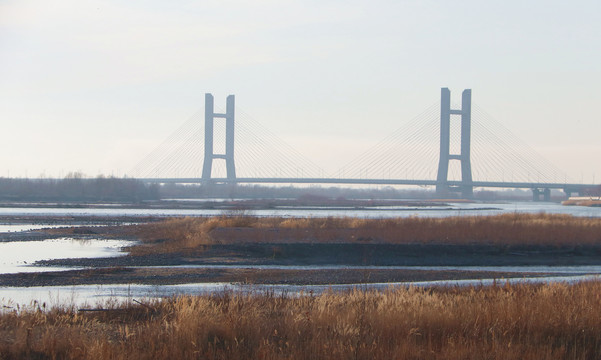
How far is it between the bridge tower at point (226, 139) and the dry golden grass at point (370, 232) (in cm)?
6417

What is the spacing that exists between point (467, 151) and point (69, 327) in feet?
285

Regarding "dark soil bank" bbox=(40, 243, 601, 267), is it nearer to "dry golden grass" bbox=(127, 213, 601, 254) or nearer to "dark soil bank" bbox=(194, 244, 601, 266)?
"dark soil bank" bbox=(194, 244, 601, 266)

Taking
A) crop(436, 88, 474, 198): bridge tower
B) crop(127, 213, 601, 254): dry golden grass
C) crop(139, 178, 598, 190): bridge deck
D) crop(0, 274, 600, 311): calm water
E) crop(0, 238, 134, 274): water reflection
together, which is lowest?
crop(0, 238, 134, 274): water reflection

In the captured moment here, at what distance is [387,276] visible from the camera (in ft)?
72.0

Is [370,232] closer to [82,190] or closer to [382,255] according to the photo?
[382,255]

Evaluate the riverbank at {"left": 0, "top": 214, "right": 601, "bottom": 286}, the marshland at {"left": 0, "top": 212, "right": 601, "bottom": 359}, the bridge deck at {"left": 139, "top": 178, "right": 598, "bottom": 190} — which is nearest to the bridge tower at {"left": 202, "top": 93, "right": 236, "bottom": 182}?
the bridge deck at {"left": 139, "top": 178, "right": 598, "bottom": 190}

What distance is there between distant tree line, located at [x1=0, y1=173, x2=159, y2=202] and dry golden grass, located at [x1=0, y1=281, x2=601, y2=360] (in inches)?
3611

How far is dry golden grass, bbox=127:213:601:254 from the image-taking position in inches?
1216

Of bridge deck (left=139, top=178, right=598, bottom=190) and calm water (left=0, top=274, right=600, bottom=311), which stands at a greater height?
bridge deck (left=139, top=178, right=598, bottom=190)

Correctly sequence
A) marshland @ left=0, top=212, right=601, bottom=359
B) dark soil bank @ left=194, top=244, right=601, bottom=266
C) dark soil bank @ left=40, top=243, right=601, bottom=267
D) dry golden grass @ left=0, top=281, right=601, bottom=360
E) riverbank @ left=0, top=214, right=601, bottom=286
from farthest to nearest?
dark soil bank @ left=194, top=244, right=601, bottom=266, dark soil bank @ left=40, top=243, right=601, bottom=267, riverbank @ left=0, top=214, right=601, bottom=286, marshland @ left=0, top=212, right=601, bottom=359, dry golden grass @ left=0, top=281, right=601, bottom=360

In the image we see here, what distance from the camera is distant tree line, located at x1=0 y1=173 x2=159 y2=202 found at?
337 feet

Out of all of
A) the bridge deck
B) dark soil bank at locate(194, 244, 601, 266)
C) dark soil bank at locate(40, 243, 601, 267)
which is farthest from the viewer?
the bridge deck

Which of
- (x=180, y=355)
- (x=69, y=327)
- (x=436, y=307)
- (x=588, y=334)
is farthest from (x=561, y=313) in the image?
(x=69, y=327)

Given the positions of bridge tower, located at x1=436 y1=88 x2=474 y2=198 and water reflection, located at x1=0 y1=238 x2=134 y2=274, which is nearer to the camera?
water reflection, located at x1=0 y1=238 x2=134 y2=274
